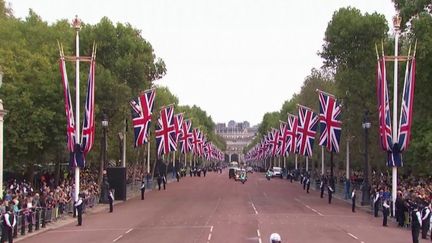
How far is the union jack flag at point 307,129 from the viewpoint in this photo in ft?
190

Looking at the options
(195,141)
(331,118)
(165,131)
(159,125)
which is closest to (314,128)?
(331,118)

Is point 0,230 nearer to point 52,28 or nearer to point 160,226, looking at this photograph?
point 160,226

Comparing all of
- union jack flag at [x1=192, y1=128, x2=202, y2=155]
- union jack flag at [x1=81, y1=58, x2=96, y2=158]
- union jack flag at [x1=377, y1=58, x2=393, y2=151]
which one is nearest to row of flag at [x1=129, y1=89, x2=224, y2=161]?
union jack flag at [x1=192, y1=128, x2=202, y2=155]

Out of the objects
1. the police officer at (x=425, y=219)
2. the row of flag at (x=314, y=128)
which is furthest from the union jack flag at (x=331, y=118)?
the police officer at (x=425, y=219)

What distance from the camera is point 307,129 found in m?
58.7

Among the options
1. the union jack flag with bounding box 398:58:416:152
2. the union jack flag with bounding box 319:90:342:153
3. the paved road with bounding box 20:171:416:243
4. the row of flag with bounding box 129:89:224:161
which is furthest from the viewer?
the row of flag with bounding box 129:89:224:161

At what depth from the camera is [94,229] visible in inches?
1179

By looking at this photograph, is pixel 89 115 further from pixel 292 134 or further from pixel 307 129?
pixel 292 134

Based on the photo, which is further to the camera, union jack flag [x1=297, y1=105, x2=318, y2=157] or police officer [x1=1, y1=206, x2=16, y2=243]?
union jack flag [x1=297, y1=105, x2=318, y2=157]

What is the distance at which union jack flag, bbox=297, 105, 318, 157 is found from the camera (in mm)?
58000

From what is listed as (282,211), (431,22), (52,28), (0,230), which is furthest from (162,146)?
(0,230)

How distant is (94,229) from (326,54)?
3274 centimetres

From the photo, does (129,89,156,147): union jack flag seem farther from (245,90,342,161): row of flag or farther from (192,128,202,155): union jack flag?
(192,128,202,155): union jack flag

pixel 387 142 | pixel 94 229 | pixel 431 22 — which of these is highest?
pixel 431 22
